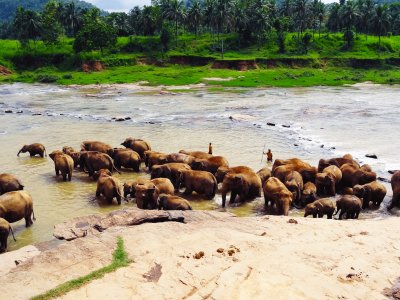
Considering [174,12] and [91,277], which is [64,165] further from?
[174,12]

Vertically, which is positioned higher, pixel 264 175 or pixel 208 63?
pixel 208 63

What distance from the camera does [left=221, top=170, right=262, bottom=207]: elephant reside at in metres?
15.2

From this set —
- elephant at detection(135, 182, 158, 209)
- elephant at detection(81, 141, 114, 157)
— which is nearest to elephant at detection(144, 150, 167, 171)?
elephant at detection(81, 141, 114, 157)

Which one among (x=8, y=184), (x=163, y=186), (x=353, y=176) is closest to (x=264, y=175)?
(x=353, y=176)

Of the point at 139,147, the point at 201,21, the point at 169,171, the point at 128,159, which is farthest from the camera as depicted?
the point at 201,21

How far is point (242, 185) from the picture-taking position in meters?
15.3

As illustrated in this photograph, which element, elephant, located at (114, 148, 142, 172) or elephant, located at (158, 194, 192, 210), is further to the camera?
elephant, located at (114, 148, 142, 172)

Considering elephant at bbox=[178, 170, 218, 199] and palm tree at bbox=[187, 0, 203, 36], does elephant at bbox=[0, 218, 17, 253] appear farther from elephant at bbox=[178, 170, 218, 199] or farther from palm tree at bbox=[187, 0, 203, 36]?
palm tree at bbox=[187, 0, 203, 36]

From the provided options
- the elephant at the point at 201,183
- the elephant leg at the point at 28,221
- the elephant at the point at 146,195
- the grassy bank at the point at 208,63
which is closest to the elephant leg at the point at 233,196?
the elephant at the point at 201,183

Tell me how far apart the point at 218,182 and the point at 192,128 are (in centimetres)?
1330

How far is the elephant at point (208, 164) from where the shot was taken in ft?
57.7

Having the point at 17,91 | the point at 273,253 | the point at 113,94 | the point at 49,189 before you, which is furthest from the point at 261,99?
the point at 273,253

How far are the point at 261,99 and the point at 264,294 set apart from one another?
1539 inches

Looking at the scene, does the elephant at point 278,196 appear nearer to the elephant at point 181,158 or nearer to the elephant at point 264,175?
the elephant at point 264,175
